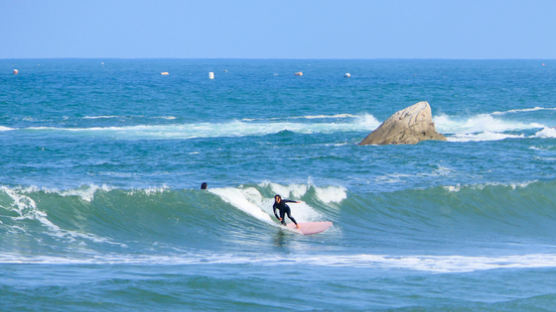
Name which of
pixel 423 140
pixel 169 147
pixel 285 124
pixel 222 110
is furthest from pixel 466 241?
pixel 222 110

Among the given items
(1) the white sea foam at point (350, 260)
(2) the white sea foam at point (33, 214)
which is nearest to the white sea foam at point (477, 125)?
(1) the white sea foam at point (350, 260)

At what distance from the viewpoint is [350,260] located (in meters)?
17.1

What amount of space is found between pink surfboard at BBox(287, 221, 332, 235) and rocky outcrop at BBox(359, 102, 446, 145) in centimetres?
1389

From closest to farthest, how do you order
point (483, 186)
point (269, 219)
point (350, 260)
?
point (350, 260) < point (269, 219) < point (483, 186)

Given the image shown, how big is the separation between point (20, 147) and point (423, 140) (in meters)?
18.7

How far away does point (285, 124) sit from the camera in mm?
50219

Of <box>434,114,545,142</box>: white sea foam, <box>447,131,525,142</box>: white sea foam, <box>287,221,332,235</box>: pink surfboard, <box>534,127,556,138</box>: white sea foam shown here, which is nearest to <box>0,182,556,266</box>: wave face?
<box>287,221,332,235</box>: pink surfboard

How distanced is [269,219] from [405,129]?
14356 mm

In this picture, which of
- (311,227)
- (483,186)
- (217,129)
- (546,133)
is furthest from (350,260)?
(217,129)

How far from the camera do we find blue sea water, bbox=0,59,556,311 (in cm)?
1367

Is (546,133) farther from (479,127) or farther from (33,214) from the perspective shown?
(33,214)

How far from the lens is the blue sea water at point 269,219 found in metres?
13.7

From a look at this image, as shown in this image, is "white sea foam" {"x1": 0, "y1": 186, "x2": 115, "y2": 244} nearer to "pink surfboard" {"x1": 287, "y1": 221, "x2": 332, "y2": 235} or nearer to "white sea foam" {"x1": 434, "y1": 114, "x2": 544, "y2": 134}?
"pink surfboard" {"x1": 287, "y1": 221, "x2": 332, "y2": 235}

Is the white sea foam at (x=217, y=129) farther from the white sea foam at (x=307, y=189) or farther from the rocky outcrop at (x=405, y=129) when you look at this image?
the white sea foam at (x=307, y=189)
